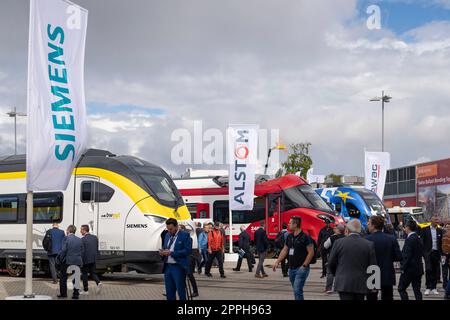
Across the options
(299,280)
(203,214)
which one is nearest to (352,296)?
(299,280)

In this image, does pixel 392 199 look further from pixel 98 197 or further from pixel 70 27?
pixel 70 27

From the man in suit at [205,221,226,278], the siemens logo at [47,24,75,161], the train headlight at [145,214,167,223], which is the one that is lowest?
the man in suit at [205,221,226,278]

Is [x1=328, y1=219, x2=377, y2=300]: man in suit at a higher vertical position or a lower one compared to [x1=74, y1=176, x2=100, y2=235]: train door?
lower

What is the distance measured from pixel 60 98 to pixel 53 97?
16cm

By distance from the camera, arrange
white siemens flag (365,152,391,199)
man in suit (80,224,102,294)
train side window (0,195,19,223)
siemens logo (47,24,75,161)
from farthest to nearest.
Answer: white siemens flag (365,152,391,199)
train side window (0,195,19,223)
man in suit (80,224,102,294)
siemens logo (47,24,75,161)

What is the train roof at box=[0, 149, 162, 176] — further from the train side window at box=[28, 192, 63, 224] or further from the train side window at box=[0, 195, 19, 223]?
the train side window at box=[28, 192, 63, 224]

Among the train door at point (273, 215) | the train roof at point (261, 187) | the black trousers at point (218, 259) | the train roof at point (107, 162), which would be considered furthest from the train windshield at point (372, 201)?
the train roof at point (107, 162)

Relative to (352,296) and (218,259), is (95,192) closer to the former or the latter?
(218,259)

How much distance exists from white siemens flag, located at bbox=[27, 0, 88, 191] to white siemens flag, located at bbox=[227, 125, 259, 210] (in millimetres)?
12696

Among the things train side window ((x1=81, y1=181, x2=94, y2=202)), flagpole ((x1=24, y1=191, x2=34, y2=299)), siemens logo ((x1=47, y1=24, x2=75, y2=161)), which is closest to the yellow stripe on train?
train side window ((x1=81, y1=181, x2=94, y2=202))

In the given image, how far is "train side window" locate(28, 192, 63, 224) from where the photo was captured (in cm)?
1995

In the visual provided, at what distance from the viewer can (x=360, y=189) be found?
37.7 m

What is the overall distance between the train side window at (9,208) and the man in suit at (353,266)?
46.0 feet
